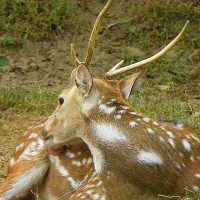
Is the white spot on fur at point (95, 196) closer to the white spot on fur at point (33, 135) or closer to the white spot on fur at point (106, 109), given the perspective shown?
the white spot on fur at point (106, 109)

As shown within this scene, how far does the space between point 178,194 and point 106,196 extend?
0.47m

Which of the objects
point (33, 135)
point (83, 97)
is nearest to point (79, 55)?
point (33, 135)

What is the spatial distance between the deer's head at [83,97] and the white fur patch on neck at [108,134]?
0.37 feet

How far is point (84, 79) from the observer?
5.56 m

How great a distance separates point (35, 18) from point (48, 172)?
3930 mm

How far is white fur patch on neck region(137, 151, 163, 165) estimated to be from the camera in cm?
536

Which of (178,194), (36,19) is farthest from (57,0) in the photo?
(178,194)

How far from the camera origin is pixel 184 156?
5.52 meters

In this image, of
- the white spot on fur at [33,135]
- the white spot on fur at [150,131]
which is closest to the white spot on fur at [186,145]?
the white spot on fur at [150,131]

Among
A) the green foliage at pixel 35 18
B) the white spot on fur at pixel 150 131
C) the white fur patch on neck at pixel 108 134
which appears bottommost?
the green foliage at pixel 35 18

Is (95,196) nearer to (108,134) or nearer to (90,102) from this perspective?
(108,134)

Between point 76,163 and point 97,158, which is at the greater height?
point 97,158

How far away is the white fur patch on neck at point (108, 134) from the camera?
543 centimetres

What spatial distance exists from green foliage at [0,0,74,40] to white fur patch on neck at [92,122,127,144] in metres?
4.40
